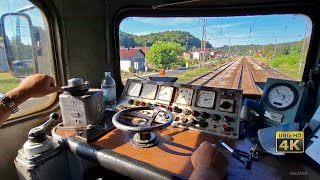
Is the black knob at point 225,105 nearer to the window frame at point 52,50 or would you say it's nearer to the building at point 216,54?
the building at point 216,54

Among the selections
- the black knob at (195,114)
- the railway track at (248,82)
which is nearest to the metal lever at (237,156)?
the black knob at (195,114)

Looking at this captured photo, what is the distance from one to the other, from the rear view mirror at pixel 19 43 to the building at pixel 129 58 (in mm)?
792

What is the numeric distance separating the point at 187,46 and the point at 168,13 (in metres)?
0.36

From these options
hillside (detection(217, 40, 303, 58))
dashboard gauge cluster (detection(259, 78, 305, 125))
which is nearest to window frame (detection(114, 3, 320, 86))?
hillside (detection(217, 40, 303, 58))

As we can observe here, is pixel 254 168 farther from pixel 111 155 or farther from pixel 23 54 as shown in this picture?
pixel 23 54

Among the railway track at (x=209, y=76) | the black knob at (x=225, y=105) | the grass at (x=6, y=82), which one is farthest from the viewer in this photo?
the railway track at (x=209, y=76)

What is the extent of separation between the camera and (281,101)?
1245mm

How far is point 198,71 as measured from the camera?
66.9 inches

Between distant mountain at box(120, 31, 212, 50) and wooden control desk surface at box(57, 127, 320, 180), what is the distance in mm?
824

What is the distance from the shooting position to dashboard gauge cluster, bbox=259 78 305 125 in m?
1.18

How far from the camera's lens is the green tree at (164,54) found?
184 centimetres

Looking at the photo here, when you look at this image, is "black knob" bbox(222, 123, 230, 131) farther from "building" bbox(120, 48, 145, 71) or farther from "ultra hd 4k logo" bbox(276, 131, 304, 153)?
"building" bbox(120, 48, 145, 71)

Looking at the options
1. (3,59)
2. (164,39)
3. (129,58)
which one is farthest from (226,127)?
(3,59)

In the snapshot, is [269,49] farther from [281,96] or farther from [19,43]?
[19,43]
